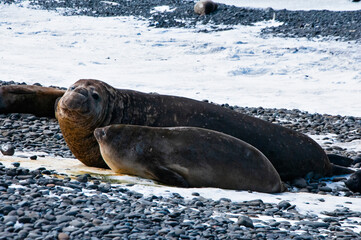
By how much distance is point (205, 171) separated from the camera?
5539 millimetres

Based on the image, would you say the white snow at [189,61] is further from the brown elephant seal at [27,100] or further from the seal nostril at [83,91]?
the seal nostril at [83,91]

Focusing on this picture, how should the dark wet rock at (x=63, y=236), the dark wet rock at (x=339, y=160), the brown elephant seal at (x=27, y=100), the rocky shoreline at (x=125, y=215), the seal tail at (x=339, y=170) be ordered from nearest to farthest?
the dark wet rock at (x=63, y=236)
the rocky shoreline at (x=125, y=215)
the seal tail at (x=339, y=170)
the dark wet rock at (x=339, y=160)
the brown elephant seal at (x=27, y=100)

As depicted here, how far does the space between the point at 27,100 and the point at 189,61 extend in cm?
915

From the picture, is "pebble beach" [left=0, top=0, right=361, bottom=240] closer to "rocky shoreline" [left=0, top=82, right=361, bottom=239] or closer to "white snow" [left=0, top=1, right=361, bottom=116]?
"rocky shoreline" [left=0, top=82, right=361, bottom=239]

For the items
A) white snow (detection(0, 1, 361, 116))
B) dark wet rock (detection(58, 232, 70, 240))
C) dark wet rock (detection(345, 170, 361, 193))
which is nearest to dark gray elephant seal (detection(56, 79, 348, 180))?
dark wet rock (detection(345, 170, 361, 193))

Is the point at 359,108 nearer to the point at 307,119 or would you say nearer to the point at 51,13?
the point at 307,119

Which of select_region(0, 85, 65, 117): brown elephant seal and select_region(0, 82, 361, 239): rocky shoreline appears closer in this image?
select_region(0, 82, 361, 239): rocky shoreline

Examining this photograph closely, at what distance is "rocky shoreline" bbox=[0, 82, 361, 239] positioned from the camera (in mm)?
3307

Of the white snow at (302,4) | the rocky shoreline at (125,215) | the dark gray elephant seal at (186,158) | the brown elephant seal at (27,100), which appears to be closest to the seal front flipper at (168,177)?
the dark gray elephant seal at (186,158)

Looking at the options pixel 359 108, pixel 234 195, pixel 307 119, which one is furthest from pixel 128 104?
pixel 359 108

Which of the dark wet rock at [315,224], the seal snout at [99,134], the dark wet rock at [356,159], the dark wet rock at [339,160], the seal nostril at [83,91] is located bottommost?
the dark wet rock at [356,159]

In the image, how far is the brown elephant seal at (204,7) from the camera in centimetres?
2138

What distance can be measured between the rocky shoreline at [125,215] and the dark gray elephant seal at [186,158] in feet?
2.12

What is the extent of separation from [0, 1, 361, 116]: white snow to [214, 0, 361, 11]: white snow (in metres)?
3.03
